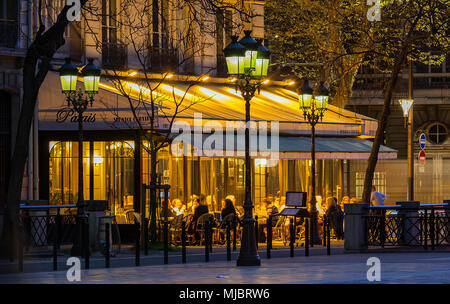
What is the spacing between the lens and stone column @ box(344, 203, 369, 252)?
24.8 meters

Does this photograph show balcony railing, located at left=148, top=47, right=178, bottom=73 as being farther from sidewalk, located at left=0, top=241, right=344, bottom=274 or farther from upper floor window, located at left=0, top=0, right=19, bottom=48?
sidewalk, located at left=0, top=241, right=344, bottom=274

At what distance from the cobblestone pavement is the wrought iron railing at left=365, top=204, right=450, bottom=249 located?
3336 mm

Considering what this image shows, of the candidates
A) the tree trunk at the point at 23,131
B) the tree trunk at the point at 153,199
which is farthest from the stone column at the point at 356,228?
the tree trunk at the point at 23,131

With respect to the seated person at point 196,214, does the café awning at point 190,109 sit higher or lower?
higher

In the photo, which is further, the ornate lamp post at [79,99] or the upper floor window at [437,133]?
the upper floor window at [437,133]

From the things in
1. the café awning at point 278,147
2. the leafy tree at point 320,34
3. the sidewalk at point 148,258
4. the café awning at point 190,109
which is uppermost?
the leafy tree at point 320,34

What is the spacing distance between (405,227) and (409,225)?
0.33 feet

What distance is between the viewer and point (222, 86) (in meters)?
36.2

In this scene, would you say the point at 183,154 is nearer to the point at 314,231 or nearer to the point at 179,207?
the point at 179,207

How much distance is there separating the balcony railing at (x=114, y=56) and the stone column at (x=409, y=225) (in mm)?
11344

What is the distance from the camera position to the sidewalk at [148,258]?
2094 cm

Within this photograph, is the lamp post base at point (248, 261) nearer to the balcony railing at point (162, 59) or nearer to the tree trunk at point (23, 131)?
the tree trunk at point (23, 131)

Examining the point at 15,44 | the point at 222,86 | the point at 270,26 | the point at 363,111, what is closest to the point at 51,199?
the point at 15,44

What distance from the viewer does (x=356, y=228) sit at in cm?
2481
